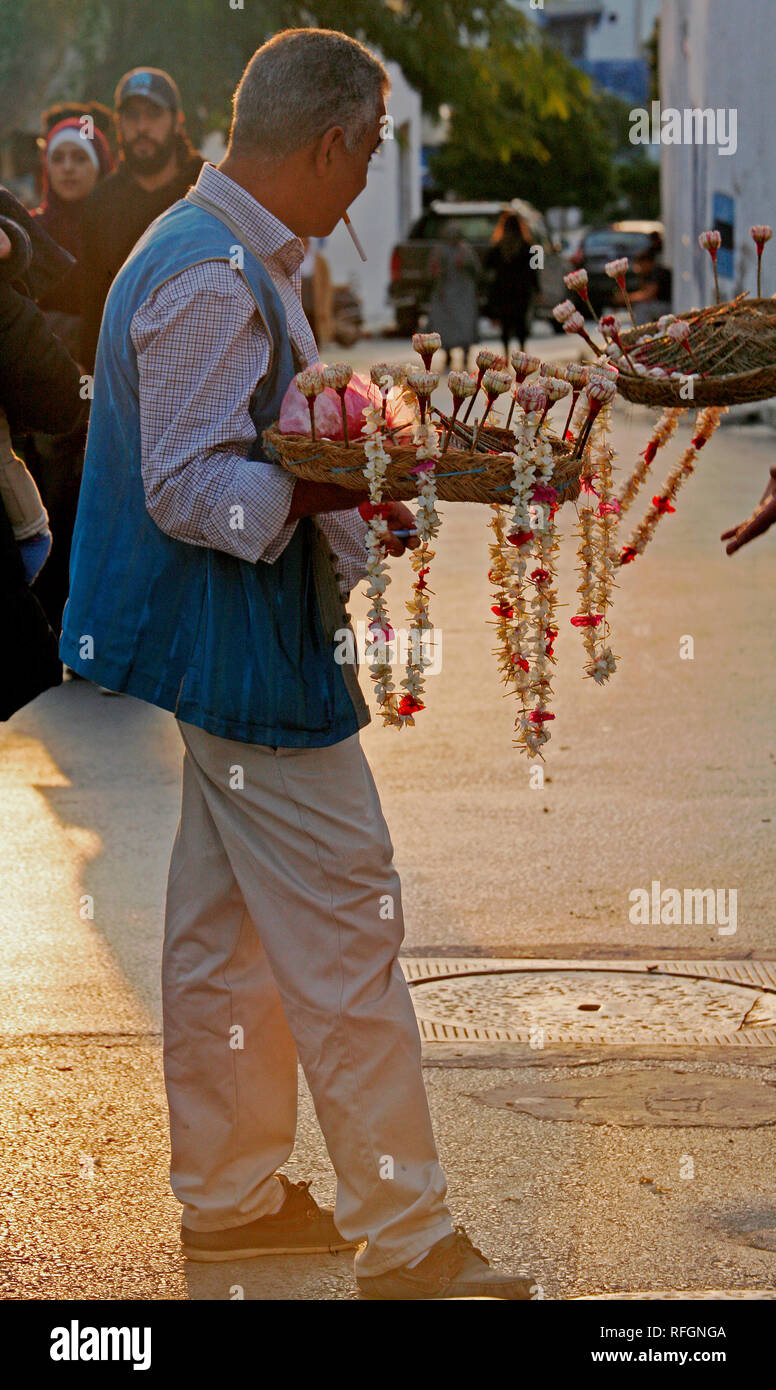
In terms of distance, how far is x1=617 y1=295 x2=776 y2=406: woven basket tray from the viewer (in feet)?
12.2

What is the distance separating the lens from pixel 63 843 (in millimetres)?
5902

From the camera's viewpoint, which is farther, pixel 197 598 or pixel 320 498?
pixel 197 598

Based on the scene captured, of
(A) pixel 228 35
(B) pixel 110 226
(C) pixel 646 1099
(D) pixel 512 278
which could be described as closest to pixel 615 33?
(A) pixel 228 35

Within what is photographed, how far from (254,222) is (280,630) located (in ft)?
2.08

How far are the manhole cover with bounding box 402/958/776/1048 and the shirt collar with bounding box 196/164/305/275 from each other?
6.44ft

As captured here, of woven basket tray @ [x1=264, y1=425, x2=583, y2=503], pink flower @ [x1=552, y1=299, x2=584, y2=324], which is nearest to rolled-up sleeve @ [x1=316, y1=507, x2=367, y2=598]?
woven basket tray @ [x1=264, y1=425, x2=583, y2=503]

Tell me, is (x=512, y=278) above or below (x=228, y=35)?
below

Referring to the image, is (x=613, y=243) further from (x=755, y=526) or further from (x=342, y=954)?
(x=342, y=954)

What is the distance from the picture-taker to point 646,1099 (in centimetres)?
402

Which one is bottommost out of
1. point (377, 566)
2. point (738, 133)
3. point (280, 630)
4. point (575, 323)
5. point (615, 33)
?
point (280, 630)

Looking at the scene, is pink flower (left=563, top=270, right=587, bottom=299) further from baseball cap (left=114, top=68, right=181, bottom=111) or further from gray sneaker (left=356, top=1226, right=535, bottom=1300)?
baseball cap (left=114, top=68, right=181, bottom=111)

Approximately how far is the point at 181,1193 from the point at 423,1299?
51cm

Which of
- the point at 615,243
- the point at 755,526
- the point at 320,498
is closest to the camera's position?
the point at 320,498

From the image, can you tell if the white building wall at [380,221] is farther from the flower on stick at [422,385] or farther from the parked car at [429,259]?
the flower on stick at [422,385]
